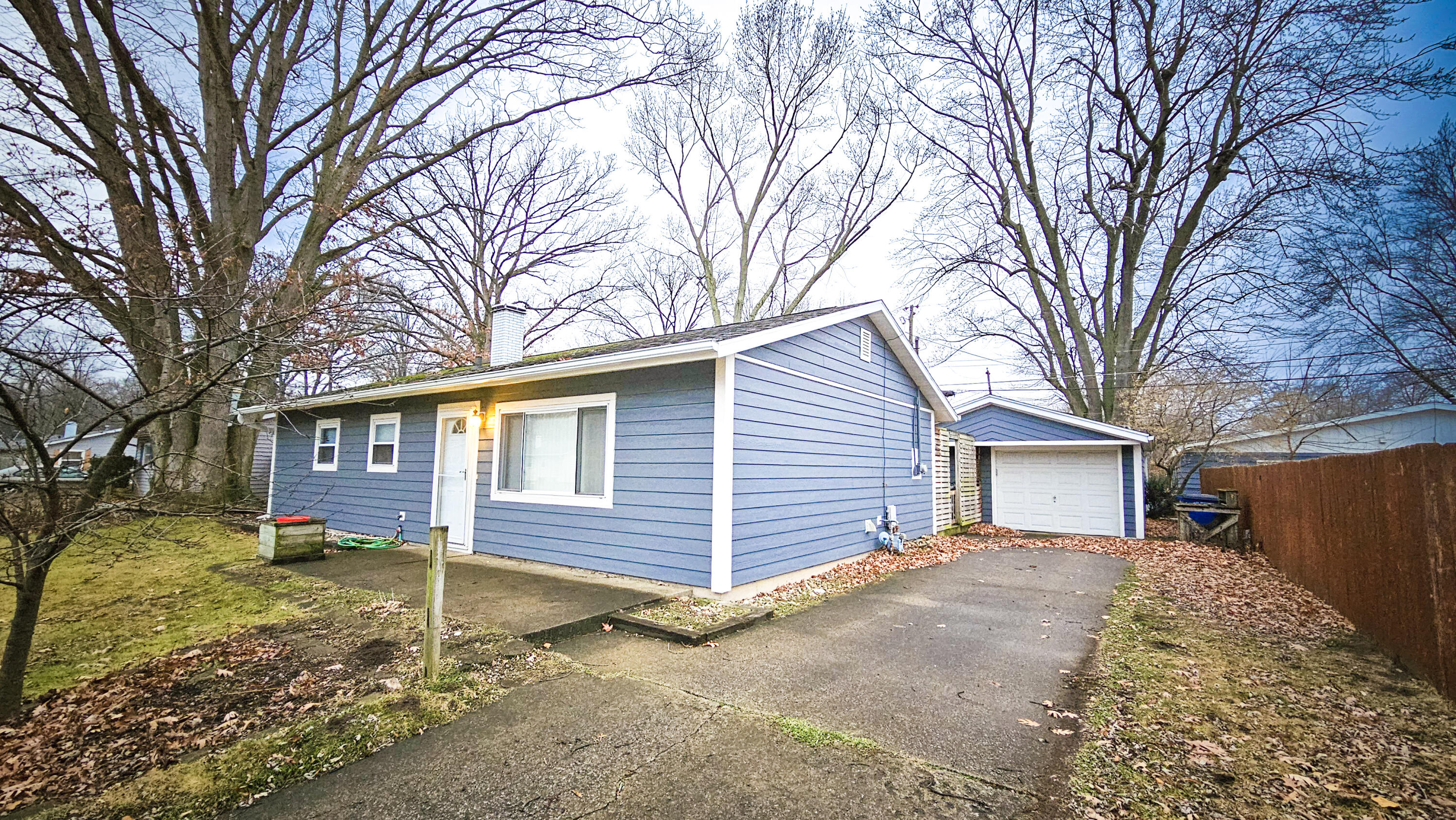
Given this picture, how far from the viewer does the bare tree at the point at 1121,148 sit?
14.5 meters

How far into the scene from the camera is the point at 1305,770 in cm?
286

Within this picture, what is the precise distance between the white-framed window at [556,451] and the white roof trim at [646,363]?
43 centimetres

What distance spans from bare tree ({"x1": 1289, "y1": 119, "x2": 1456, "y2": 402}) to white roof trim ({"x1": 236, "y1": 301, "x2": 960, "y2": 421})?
12.9 meters

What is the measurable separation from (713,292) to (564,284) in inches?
224

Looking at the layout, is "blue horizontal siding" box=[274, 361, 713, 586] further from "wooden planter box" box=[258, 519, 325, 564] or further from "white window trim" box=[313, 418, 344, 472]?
"white window trim" box=[313, 418, 344, 472]

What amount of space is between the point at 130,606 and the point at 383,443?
483cm

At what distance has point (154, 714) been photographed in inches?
130

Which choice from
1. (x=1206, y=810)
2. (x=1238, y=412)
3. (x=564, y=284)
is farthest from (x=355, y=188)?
(x=1238, y=412)

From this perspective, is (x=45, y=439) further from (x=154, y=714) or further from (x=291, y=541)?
(x=291, y=541)

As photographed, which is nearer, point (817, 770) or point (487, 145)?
point (817, 770)

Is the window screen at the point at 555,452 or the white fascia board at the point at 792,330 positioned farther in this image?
the window screen at the point at 555,452

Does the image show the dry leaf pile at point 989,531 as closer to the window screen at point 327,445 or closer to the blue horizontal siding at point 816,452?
the blue horizontal siding at point 816,452

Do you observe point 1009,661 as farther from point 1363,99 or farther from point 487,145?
point 487,145

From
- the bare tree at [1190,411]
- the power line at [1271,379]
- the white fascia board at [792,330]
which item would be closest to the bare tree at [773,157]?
the power line at [1271,379]
